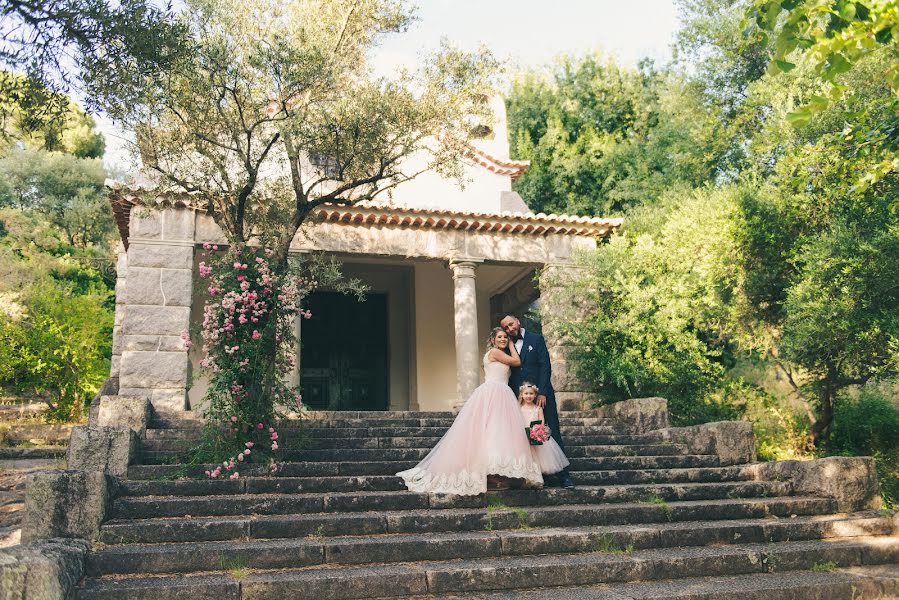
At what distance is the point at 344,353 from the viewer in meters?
15.1

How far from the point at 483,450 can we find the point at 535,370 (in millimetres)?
1064

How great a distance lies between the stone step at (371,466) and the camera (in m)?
7.00

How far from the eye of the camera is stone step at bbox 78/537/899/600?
15.6 ft

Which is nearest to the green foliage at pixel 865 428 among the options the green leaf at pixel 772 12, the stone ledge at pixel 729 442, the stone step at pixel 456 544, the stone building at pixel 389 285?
the stone ledge at pixel 729 442

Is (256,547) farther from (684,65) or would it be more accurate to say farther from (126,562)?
(684,65)

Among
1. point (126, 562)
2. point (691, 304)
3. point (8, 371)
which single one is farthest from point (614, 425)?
point (8, 371)

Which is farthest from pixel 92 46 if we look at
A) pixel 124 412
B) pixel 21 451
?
pixel 21 451

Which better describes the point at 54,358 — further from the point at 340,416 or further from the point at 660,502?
the point at 660,502

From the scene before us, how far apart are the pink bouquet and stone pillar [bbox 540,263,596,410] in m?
5.30

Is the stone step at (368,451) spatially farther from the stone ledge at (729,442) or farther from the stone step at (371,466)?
the stone ledge at (729,442)

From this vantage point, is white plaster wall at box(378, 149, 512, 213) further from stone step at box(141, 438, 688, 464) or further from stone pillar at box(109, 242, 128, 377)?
stone step at box(141, 438, 688, 464)

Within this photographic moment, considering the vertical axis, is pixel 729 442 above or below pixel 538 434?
below

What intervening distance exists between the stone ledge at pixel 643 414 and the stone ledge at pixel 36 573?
24.6ft

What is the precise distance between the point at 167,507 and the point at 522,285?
9.63 meters
